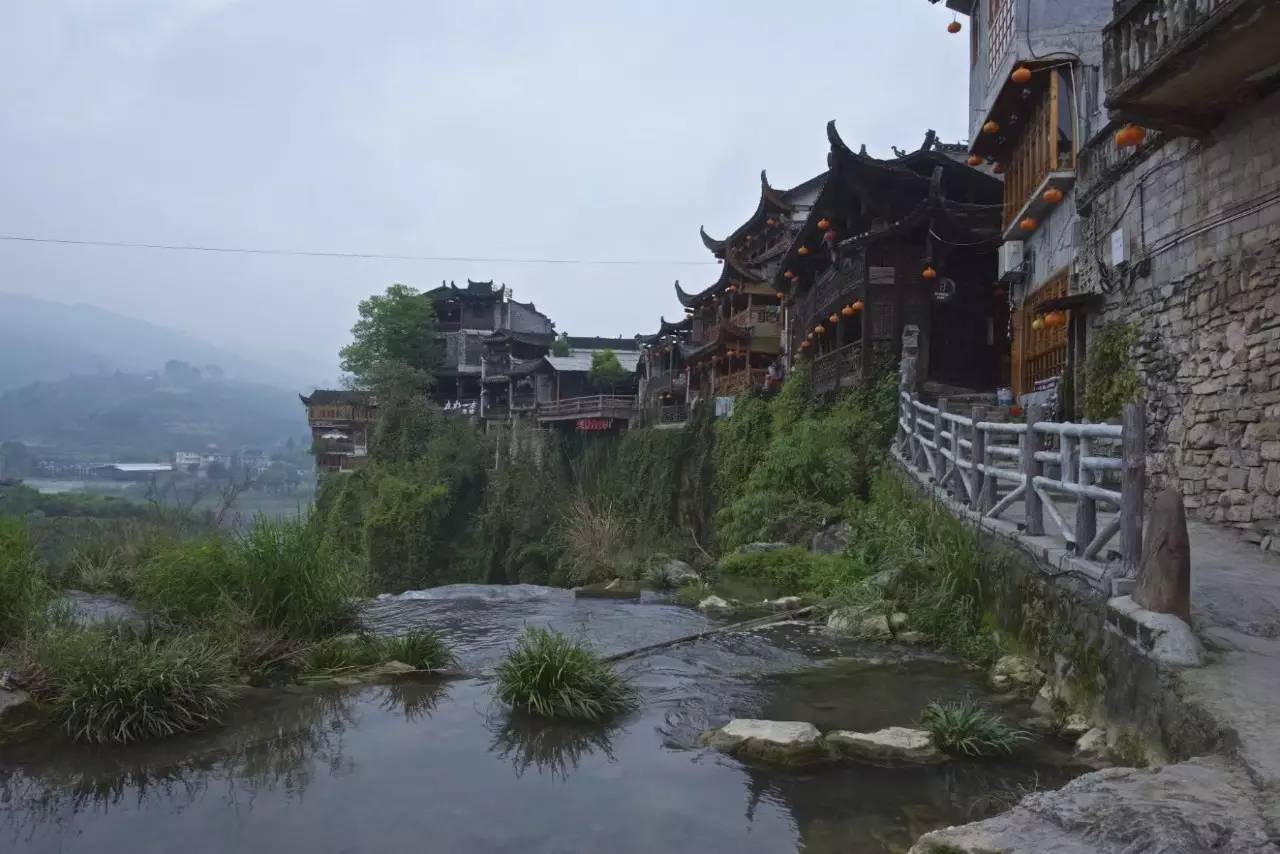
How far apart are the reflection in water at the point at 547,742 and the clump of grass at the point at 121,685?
88.6 inches

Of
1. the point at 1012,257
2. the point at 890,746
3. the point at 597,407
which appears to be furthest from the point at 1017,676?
the point at 597,407

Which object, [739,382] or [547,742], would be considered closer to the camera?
[547,742]

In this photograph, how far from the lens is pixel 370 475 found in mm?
40781

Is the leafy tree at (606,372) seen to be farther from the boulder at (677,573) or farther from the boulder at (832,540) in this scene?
the boulder at (832,540)

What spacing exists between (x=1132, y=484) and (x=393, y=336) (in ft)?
152

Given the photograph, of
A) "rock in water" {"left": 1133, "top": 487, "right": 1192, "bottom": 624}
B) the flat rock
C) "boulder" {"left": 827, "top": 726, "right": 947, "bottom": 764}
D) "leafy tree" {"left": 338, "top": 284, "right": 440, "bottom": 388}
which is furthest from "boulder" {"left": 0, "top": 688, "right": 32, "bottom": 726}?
"leafy tree" {"left": 338, "top": 284, "right": 440, "bottom": 388}

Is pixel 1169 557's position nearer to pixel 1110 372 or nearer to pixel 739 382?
pixel 1110 372

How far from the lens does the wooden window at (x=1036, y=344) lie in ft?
47.9

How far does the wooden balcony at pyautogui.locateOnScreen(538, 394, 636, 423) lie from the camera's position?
3844cm

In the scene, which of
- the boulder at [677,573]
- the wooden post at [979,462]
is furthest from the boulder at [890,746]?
the boulder at [677,573]

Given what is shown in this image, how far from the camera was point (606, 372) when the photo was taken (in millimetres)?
46250

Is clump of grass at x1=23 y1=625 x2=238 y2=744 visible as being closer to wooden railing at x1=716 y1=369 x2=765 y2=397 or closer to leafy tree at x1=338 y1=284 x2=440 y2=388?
wooden railing at x1=716 y1=369 x2=765 y2=397

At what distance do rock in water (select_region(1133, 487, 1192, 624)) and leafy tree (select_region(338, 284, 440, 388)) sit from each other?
4304cm

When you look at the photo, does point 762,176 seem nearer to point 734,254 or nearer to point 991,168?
point 734,254
